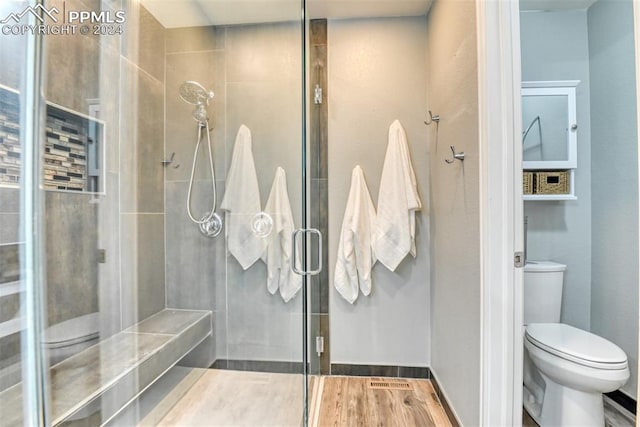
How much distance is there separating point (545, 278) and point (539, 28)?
168cm

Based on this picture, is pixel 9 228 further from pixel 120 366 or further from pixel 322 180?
pixel 322 180

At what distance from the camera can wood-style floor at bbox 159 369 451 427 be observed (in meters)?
1.42

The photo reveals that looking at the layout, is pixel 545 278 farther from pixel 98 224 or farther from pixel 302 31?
pixel 98 224

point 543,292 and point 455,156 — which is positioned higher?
point 455,156

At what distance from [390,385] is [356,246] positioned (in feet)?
3.20

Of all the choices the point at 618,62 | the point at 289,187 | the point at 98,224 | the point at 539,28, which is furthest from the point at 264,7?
the point at 618,62

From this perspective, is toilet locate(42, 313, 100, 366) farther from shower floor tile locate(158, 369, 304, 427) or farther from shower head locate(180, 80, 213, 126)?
shower head locate(180, 80, 213, 126)

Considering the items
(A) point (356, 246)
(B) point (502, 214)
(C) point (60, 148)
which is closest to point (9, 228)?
(C) point (60, 148)

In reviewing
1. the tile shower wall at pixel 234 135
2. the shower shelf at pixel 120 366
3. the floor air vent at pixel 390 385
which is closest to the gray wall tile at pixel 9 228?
the shower shelf at pixel 120 366

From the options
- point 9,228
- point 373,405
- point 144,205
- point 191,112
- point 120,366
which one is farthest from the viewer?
point 373,405

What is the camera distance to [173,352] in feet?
4.80

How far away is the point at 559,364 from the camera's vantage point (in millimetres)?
1382

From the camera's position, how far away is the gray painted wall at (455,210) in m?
1.34

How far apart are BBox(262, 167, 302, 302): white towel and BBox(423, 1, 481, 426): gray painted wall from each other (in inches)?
34.1
